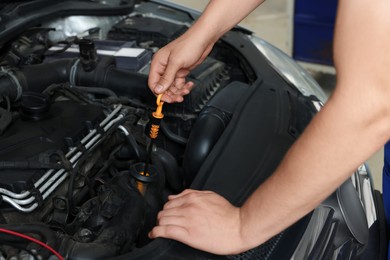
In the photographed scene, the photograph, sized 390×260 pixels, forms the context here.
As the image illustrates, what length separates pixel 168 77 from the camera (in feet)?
3.40

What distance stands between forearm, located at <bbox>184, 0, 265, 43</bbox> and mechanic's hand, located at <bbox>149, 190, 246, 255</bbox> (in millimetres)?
379

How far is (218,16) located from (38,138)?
453 millimetres

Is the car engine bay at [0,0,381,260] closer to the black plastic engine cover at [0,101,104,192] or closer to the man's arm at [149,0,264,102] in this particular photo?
the black plastic engine cover at [0,101,104,192]

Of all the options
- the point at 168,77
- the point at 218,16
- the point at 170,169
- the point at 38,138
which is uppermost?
the point at 218,16

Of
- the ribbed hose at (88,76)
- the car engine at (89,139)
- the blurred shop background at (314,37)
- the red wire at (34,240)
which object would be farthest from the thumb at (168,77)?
the blurred shop background at (314,37)

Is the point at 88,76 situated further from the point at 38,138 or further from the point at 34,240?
the point at 34,240

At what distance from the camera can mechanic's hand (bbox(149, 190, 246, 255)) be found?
780mm

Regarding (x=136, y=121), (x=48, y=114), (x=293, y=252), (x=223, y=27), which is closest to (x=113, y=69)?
(x=136, y=121)

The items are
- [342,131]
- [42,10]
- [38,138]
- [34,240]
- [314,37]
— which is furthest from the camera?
[314,37]

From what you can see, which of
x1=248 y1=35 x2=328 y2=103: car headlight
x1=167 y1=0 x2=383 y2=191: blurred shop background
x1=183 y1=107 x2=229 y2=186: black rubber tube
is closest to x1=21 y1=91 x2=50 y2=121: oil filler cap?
x1=183 y1=107 x2=229 y2=186: black rubber tube

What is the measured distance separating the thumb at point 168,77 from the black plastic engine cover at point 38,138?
176 mm

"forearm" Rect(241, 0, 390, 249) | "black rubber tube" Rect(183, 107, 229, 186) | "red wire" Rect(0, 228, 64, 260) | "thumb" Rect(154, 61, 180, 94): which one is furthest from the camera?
"black rubber tube" Rect(183, 107, 229, 186)

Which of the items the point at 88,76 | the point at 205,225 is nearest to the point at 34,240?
the point at 205,225

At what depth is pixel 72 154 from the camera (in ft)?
3.35
